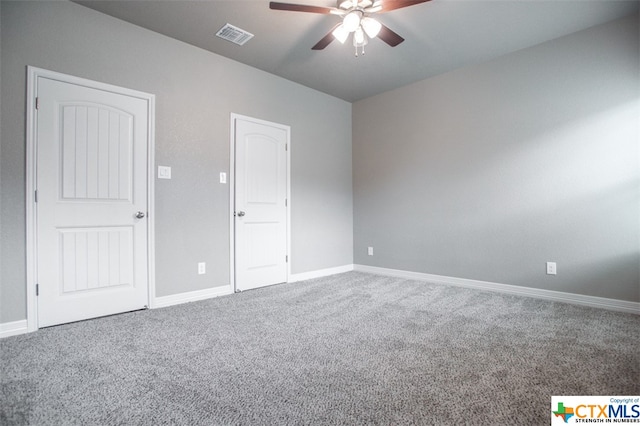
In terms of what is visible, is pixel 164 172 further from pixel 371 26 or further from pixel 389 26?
pixel 389 26

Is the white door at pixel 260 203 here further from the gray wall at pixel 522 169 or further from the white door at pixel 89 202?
the gray wall at pixel 522 169

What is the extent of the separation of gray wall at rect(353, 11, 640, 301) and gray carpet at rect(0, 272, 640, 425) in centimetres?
62

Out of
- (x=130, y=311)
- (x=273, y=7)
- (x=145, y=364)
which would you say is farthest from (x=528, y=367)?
(x=130, y=311)

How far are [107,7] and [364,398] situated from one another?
3582 mm

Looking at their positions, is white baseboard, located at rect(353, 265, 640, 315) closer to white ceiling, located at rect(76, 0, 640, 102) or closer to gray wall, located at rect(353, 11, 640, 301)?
gray wall, located at rect(353, 11, 640, 301)

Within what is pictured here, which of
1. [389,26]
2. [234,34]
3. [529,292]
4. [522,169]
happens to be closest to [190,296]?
[234,34]

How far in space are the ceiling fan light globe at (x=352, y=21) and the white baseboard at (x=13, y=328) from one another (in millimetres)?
3425

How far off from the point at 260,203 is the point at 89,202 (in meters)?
1.73

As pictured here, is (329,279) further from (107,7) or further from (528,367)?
(107,7)

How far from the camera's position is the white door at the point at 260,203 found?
3.62 meters

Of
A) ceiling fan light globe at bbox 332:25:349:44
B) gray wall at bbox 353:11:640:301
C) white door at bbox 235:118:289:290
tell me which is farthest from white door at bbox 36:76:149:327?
gray wall at bbox 353:11:640:301

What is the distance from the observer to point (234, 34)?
303 cm

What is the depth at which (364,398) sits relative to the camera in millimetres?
1481

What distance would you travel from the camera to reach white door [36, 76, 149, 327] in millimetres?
2451
